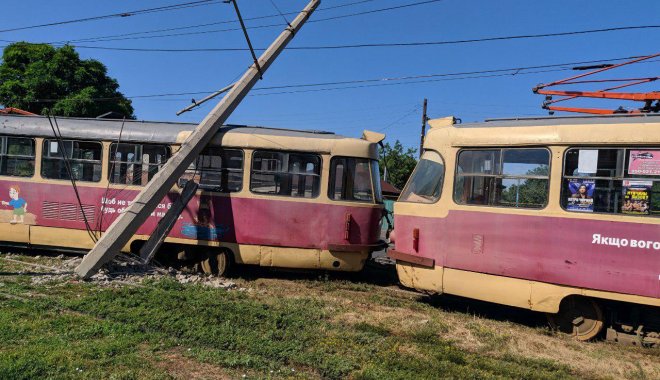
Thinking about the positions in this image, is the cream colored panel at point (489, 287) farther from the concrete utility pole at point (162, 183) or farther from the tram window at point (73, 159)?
the tram window at point (73, 159)

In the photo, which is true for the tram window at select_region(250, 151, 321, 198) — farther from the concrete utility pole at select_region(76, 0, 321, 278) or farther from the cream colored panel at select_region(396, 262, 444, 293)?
the cream colored panel at select_region(396, 262, 444, 293)

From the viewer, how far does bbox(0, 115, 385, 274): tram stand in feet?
28.2

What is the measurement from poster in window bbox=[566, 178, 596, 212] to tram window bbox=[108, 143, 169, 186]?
7192 mm

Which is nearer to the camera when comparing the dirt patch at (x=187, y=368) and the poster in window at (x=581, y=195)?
the dirt patch at (x=187, y=368)

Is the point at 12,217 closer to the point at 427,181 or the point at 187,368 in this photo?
the point at 187,368

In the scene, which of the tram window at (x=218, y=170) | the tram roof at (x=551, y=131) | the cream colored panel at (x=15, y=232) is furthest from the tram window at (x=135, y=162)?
the tram roof at (x=551, y=131)

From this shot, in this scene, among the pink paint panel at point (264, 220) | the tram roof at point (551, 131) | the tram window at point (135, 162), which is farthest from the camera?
the tram window at point (135, 162)

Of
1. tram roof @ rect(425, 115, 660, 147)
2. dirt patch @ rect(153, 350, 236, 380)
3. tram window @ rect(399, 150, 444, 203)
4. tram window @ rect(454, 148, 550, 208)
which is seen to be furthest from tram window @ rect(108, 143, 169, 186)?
tram window @ rect(454, 148, 550, 208)

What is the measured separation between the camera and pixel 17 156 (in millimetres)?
9477

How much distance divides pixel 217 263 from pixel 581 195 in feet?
21.1

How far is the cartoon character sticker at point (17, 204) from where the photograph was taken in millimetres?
9367

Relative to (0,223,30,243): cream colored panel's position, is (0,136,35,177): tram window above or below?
above

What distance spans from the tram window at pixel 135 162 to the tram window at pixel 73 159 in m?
0.32

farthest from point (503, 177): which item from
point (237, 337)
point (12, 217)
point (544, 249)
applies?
point (12, 217)
